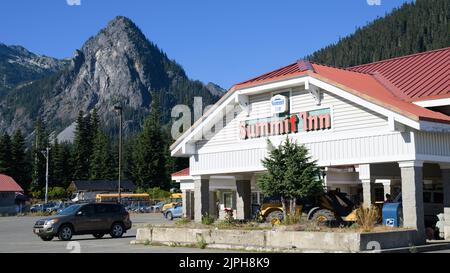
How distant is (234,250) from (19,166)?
101m

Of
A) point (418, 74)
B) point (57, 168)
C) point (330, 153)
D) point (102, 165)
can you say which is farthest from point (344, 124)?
point (57, 168)

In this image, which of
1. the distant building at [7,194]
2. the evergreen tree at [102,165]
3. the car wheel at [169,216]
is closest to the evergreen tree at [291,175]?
the car wheel at [169,216]

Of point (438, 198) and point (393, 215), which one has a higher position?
point (438, 198)

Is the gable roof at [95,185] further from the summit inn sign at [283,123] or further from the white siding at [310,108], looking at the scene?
the summit inn sign at [283,123]

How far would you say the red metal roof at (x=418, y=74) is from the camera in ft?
72.9

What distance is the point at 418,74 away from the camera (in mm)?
24672

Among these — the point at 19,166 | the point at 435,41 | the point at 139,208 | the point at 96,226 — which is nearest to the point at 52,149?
the point at 19,166

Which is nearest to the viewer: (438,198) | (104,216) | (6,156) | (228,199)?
(438,198)

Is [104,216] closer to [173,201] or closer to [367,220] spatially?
[367,220]

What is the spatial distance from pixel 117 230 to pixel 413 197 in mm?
15329

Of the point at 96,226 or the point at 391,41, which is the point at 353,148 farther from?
the point at 391,41

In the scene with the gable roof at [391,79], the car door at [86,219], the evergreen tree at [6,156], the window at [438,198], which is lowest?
the car door at [86,219]

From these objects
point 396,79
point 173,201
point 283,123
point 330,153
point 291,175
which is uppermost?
point 396,79

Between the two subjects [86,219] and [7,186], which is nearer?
[86,219]
